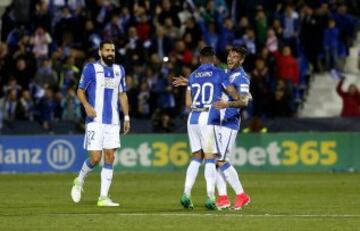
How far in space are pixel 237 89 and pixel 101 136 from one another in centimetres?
252

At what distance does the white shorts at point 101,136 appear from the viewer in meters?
Answer: 19.0

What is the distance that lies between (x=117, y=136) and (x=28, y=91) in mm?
14848

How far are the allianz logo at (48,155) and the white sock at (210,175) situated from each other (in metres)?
13.6

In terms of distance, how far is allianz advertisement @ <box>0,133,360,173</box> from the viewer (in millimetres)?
30469

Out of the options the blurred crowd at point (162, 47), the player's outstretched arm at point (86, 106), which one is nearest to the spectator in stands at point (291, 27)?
the blurred crowd at point (162, 47)

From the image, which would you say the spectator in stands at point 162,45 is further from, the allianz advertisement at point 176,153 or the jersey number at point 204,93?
the jersey number at point 204,93

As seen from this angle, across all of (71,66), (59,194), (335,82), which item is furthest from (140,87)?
(59,194)

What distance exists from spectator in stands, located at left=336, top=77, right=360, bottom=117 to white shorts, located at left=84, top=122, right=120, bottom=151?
45.6 ft

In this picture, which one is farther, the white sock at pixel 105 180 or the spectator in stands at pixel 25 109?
the spectator in stands at pixel 25 109

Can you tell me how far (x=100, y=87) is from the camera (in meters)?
19.0

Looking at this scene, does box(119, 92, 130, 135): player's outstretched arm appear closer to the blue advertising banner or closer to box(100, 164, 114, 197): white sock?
box(100, 164, 114, 197): white sock

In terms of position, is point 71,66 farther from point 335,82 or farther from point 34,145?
point 335,82

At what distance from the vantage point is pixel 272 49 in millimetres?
33562

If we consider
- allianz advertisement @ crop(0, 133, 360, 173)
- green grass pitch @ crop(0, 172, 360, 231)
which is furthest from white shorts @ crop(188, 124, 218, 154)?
allianz advertisement @ crop(0, 133, 360, 173)
